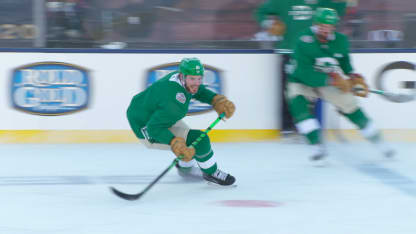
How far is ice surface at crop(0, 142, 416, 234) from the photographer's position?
3.27m

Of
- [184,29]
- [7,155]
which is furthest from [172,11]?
[7,155]

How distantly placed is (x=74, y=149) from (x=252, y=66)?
1.75 m

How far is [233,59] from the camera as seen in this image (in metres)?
5.74

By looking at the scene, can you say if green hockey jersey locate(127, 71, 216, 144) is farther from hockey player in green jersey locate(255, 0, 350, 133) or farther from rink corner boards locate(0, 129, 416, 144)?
hockey player in green jersey locate(255, 0, 350, 133)

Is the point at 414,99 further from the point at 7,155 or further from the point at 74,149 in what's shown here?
the point at 7,155

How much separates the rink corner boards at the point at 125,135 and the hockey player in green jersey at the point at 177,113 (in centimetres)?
161

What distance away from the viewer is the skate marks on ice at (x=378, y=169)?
4.11 metres

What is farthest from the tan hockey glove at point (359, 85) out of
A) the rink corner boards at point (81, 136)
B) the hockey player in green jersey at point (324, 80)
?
the rink corner boards at point (81, 136)

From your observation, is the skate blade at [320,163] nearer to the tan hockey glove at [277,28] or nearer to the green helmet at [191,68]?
the tan hockey glove at [277,28]

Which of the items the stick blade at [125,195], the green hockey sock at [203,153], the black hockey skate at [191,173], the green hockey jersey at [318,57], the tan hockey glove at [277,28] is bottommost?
the black hockey skate at [191,173]

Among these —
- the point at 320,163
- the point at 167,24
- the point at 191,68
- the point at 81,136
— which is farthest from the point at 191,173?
the point at 167,24

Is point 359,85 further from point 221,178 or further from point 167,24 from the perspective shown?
point 167,24

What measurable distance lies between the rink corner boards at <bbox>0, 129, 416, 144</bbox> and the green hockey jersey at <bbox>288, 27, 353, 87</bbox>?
40.5 inches

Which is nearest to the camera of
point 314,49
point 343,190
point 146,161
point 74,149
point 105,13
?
point 343,190
